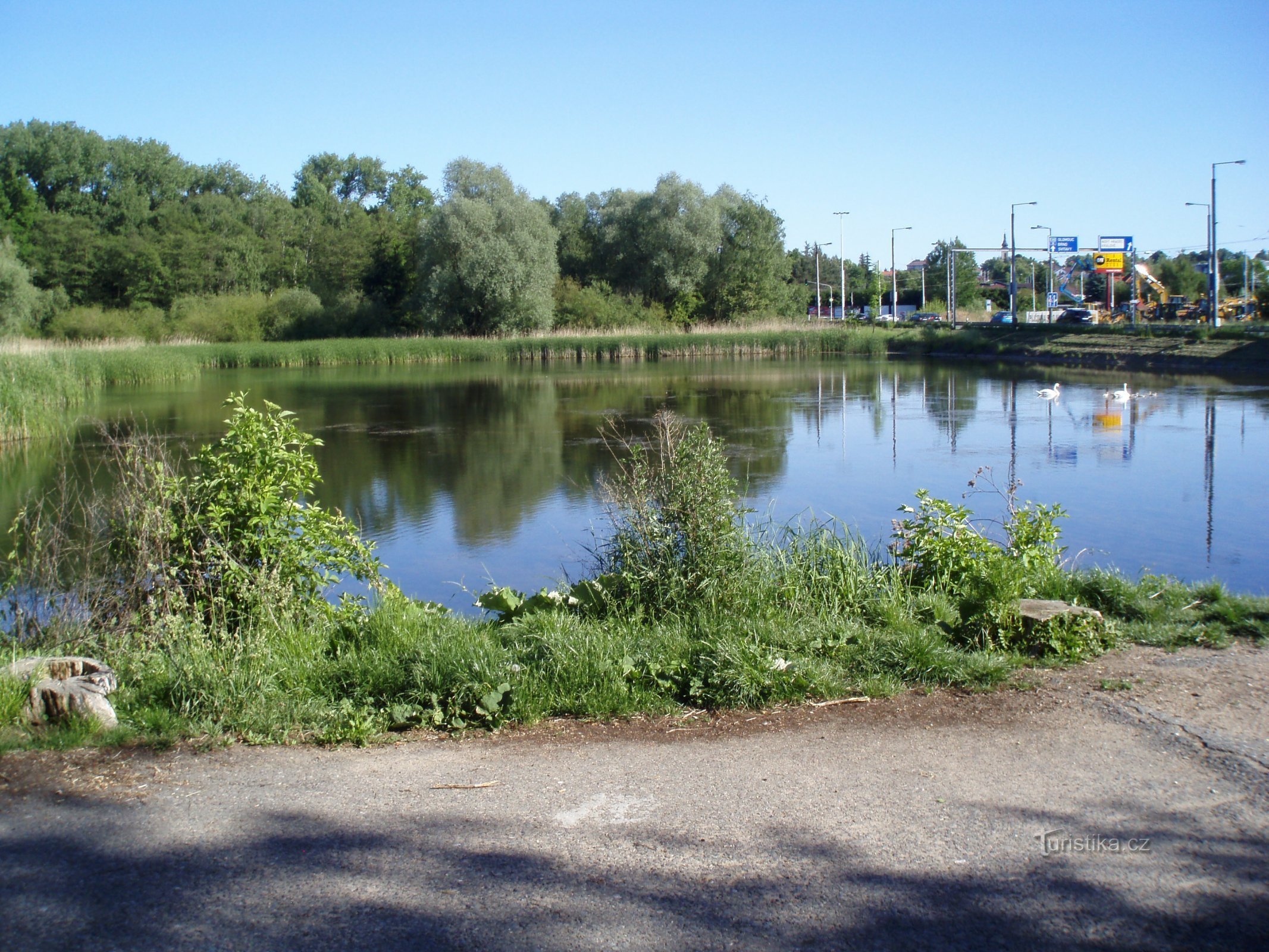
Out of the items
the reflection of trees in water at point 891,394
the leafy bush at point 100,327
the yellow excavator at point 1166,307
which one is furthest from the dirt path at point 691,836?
the leafy bush at point 100,327

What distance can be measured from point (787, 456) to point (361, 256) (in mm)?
63302

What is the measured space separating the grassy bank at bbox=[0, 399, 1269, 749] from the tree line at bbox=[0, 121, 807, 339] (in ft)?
183

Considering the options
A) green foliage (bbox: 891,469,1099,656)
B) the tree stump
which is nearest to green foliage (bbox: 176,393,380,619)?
the tree stump

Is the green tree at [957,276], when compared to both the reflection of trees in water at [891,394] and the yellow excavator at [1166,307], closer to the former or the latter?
the yellow excavator at [1166,307]

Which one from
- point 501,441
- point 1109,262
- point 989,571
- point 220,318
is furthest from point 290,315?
point 989,571

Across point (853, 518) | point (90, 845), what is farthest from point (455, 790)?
point (853, 518)

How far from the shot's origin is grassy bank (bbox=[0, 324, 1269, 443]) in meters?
37.5

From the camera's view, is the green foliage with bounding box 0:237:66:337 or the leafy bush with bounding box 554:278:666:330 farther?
the leafy bush with bounding box 554:278:666:330

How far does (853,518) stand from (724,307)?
62721 millimetres

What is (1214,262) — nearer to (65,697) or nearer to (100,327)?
(65,697)

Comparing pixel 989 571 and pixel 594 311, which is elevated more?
pixel 594 311

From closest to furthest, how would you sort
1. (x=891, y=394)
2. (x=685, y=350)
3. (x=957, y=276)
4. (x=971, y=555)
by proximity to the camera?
1. (x=971, y=555)
2. (x=891, y=394)
3. (x=685, y=350)
4. (x=957, y=276)

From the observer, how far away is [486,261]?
61.8 meters

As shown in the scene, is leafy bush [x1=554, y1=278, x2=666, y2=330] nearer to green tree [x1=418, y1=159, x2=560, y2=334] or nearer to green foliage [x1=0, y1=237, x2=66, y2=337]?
green tree [x1=418, y1=159, x2=560, y2=334]
